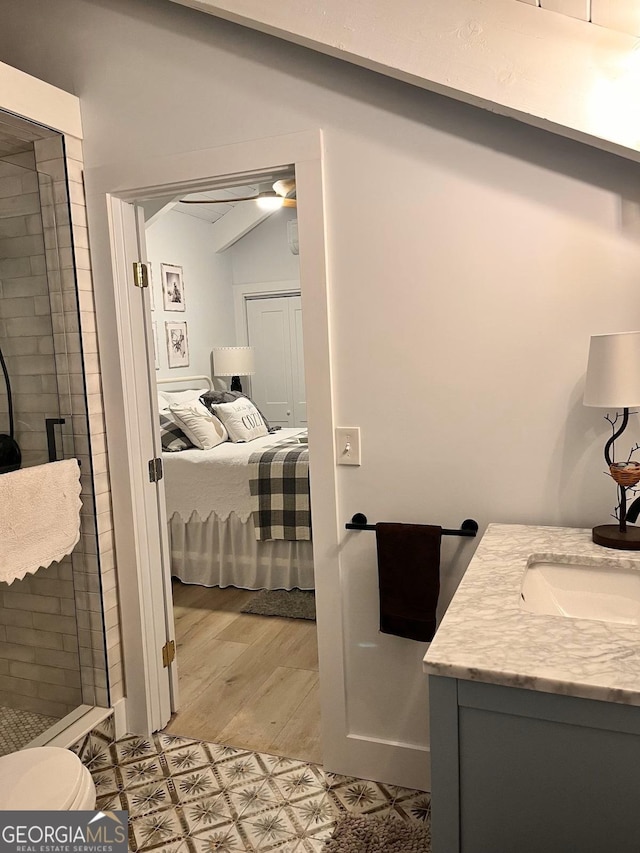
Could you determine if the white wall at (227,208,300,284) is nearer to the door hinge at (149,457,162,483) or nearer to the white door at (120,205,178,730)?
the white door at (120,205,178,730)

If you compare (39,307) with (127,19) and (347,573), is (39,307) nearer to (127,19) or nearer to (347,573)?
(127,19)

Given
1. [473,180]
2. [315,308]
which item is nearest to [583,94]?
[473,180]

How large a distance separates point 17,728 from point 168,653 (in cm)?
61

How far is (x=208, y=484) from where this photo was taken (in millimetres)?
4137

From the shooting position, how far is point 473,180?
1971 mm

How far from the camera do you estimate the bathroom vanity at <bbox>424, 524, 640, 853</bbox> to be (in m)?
1.08

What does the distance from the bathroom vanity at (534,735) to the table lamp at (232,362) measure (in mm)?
5122

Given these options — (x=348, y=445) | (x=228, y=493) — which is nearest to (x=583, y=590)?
(x=348, y=445)

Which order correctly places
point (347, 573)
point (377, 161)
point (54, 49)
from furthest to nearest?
point (54, 49) < point (347, 573) < point (377, 161)

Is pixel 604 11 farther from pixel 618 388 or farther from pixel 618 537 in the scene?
pixel 618 537

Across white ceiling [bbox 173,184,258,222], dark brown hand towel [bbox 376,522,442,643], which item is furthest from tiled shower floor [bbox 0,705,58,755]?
white ceiling [bbox 173,184,258,222]

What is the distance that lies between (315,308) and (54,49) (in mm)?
1426

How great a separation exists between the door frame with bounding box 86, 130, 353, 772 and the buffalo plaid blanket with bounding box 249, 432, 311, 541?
Result: 4.34 ft

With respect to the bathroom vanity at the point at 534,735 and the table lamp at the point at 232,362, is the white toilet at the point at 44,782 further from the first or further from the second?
the table lamp at the point at 232,362
